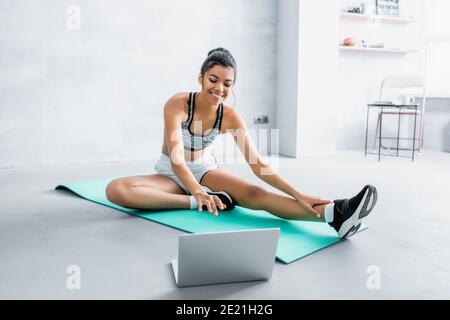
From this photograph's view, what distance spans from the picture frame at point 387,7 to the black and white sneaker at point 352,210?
3562 mm

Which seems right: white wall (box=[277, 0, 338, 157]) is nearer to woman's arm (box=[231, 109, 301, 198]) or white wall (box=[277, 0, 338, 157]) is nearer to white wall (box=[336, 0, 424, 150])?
white wall (box=[336, 0, 424, 150])

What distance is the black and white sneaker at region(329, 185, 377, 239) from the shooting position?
5.19ft

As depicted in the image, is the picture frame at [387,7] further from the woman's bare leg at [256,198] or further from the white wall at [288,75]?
the woman's bare leg at [256,198]

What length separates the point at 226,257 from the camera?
1318 millimetres

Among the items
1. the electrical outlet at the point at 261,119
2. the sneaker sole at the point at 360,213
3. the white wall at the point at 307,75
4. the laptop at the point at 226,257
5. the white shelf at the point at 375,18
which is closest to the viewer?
the laptop at the point at 226,257

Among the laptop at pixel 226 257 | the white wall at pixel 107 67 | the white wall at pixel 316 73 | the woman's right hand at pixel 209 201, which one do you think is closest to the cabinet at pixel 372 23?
the white wall at pixel 316 73

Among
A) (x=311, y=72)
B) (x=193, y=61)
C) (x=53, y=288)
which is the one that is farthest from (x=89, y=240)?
(x=311, y=72)

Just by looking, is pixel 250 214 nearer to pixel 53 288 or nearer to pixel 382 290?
pixel 382 290

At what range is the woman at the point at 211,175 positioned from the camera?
1738 mm

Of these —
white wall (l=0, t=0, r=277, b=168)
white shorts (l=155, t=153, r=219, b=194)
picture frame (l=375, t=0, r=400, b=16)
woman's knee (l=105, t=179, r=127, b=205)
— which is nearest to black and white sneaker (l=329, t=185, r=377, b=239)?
white shorts (l=155, t=153, r=219, b=194)

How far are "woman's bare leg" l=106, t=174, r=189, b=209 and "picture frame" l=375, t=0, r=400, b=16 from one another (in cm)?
347

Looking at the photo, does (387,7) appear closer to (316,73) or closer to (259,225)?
(316,73)

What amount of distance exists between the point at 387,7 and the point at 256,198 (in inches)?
141

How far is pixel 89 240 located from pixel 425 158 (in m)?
3.29
